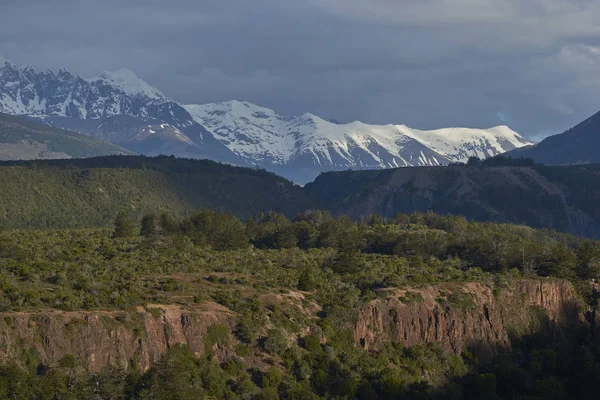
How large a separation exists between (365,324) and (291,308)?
8.22m

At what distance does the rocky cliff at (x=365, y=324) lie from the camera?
78.9 metres

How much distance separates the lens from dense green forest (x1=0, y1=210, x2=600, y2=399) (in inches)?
3280

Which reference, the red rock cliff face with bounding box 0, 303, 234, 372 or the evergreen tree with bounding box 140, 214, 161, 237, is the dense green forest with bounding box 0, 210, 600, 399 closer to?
the red rock cliff face with bounding box 0, 303, 234, 372

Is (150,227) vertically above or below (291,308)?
above

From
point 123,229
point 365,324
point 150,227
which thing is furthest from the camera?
point 150,227

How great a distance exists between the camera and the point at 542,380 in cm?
10831

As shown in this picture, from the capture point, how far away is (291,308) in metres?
102

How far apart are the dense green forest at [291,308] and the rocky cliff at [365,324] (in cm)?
78

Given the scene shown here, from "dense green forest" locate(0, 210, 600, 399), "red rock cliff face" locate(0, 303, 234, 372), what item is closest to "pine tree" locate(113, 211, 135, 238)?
"dense green forest" locate(0, 210, 600, 399)

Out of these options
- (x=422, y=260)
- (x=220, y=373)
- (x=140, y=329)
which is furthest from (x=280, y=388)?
(x=422, y=260)

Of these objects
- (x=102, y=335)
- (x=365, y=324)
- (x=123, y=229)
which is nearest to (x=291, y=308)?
(x=365, y=324)

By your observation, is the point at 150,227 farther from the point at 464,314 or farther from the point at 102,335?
the point at 102,335

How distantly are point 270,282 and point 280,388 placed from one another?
22412 millimetres

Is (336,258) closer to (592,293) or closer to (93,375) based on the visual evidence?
(592,293)
